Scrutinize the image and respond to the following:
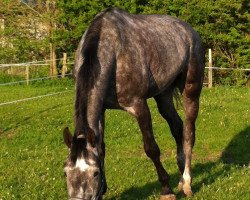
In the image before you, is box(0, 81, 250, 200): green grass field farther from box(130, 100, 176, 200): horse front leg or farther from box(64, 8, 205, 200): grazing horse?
box(64, 8, 205, 200): grazing horse

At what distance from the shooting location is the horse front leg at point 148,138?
653 centimetres

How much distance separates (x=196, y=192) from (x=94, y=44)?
3.13 metres

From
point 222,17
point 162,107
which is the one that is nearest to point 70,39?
point 222,17

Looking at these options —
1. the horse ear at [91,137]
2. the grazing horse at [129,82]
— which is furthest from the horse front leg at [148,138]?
the horse ear at [91,137]

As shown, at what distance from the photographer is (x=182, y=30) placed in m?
8.15

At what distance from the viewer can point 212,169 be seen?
358 inches

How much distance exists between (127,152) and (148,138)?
454 centimetres

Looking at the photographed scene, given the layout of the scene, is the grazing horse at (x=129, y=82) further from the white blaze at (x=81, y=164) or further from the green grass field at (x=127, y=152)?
the green grass field at (x=127, y=152)

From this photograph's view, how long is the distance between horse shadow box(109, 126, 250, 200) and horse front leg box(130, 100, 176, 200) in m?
0.44

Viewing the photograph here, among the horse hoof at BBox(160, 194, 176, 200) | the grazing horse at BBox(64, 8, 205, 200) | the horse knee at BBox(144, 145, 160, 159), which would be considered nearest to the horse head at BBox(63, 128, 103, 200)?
the grazing horse at BBox(64, 8, 205, 200)

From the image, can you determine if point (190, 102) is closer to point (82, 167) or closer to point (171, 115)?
point (171, 115)

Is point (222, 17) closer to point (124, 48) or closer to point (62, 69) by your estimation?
point (62, 69)

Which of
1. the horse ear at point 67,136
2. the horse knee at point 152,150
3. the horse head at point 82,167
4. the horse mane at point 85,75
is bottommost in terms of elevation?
the horse knee at point 152,150

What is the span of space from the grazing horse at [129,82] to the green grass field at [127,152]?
0.79m
